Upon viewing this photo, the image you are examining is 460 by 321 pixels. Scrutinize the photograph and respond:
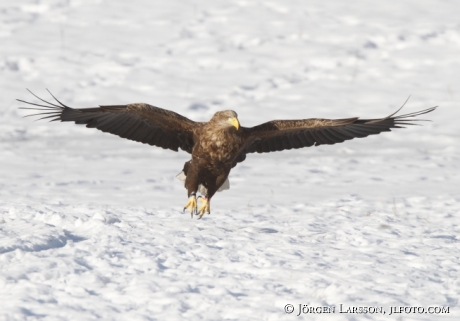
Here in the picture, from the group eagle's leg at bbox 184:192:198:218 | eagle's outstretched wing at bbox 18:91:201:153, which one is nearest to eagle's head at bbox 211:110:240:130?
eagle's outstretched wing at bbox 18:91:201:153

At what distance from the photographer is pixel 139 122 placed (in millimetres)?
8047

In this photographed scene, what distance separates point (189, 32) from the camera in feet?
57.4

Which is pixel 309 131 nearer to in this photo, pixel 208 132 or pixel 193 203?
pixel 208 132

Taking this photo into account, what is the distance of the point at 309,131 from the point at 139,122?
1.79 metres

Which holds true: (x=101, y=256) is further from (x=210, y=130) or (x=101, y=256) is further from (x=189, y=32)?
(x=189, y=32)

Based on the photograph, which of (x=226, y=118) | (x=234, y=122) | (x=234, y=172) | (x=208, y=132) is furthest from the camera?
(x=234, y=172)

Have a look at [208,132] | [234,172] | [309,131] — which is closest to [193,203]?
[208,132]

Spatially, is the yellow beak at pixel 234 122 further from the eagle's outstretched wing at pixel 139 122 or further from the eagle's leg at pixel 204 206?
the eagle's leg at pixel 204 206

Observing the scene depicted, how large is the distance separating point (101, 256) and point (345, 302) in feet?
6.08

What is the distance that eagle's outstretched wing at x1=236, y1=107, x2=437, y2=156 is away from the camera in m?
8.11

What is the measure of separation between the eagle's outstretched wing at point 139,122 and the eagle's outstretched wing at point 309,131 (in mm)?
644

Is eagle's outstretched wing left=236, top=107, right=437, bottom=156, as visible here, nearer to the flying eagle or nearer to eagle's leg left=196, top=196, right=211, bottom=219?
the flying eagle

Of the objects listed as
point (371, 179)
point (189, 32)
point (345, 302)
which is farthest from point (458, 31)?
point (345, 302)

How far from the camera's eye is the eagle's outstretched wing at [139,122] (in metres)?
7.64
